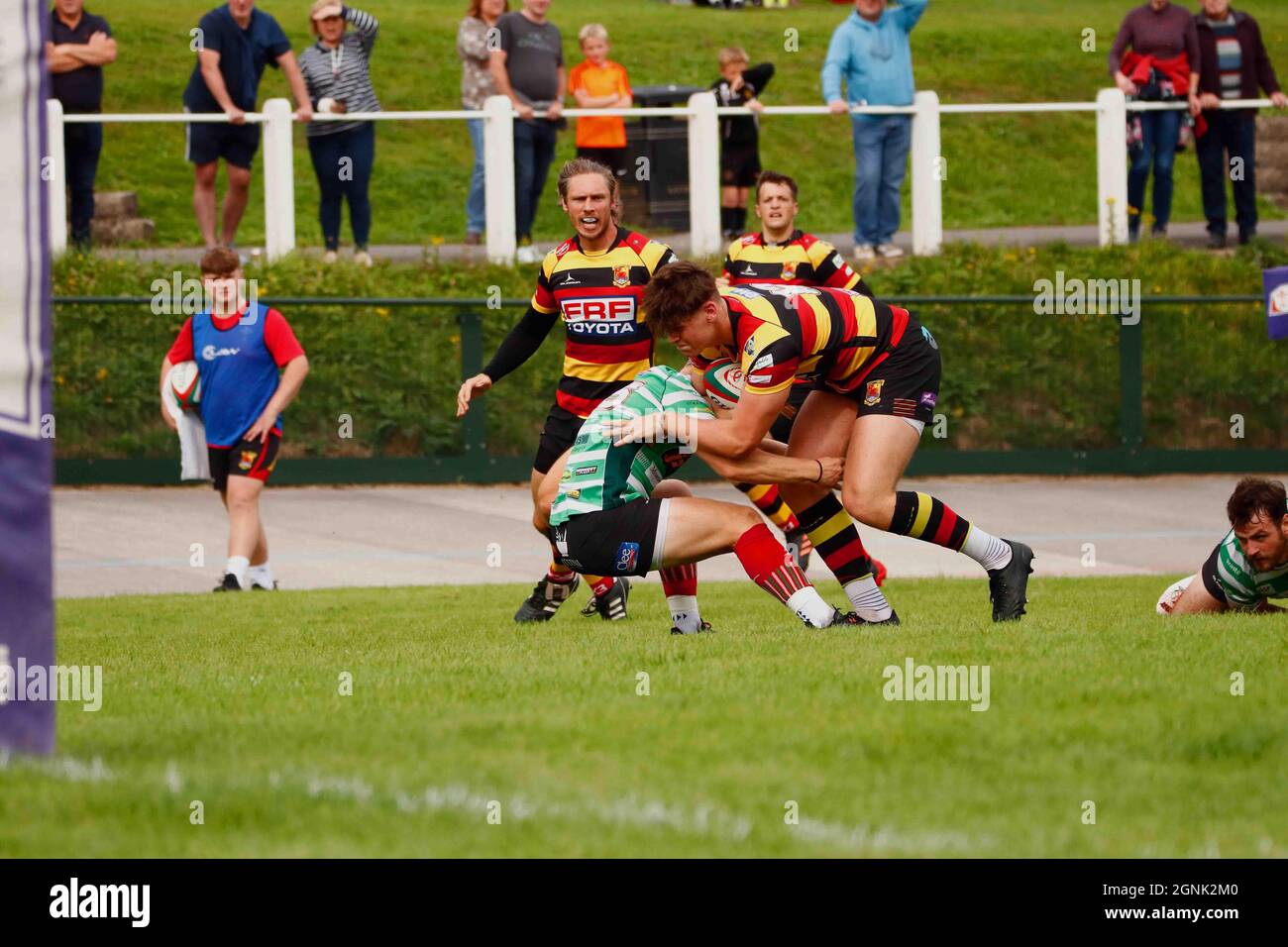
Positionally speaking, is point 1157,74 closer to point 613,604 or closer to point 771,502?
point 771,502

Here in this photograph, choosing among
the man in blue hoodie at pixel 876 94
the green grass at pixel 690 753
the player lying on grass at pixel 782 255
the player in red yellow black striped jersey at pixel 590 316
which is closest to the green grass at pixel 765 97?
the man in blue hoodie at pixel 876 94

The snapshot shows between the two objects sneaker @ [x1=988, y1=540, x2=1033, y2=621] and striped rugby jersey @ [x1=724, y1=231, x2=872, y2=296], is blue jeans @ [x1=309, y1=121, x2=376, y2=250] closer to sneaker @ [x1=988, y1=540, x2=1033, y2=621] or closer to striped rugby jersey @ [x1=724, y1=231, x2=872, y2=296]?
striped rugby jersey @ [x1=724, y1=231, x2=872, y2=296]

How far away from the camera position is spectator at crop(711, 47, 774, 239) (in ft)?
62.6

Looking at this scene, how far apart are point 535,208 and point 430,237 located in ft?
7.38

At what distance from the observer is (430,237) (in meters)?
20.7

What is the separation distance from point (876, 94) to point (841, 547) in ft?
33.5

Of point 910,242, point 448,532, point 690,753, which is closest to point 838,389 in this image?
point 690,753

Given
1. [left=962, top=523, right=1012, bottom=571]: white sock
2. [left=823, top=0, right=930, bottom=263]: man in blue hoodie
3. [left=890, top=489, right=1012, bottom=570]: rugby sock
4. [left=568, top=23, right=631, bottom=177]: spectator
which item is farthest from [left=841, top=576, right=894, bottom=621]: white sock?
[left=568, top=23, right=631, bottom=177]: spectator

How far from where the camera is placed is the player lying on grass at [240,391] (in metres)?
12.4

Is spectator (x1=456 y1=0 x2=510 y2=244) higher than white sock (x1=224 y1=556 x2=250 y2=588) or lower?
higher

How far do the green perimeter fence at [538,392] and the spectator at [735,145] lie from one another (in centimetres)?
216

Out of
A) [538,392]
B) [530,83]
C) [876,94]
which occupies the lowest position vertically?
[538,392]

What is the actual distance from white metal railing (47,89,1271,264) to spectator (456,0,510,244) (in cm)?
38

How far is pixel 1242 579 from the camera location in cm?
929
